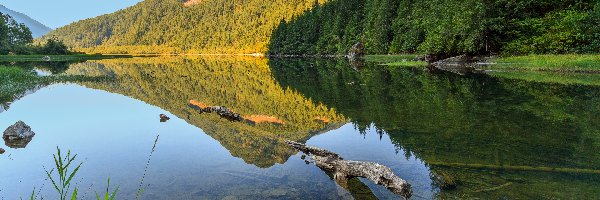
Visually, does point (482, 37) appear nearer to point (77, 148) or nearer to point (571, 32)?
point (571, 32)

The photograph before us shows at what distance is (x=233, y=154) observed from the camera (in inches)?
549

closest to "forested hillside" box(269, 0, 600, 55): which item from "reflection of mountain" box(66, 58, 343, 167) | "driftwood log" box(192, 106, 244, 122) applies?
"reflection of mountain" box(66, 58, 343, 167)

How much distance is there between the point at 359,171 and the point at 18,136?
14583 millimetres

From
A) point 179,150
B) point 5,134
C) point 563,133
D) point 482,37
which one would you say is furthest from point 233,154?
point 482,37

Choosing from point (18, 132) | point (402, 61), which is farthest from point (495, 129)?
point (402, 61)

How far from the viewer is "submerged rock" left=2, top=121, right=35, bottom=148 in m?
15.7

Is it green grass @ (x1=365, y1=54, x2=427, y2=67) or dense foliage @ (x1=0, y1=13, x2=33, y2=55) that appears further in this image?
dense foliage @ (x1=0, y1=13, x2=33, y2=55)

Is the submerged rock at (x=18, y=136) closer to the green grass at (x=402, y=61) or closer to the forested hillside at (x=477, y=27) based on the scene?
the forested hillside at (x=477, y=27)

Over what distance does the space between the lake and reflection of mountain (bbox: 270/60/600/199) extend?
0.21ft

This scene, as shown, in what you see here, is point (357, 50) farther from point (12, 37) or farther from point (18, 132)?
point (12, 37)

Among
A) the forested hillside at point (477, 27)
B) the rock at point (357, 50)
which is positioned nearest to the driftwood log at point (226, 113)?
the forested hillside at point (477, 27)

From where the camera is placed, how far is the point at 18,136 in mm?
16344

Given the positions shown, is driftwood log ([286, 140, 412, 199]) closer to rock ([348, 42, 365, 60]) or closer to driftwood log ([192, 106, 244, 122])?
driftwood log ([192, 106, 244, 122])

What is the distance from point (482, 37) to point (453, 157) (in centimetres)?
5154
